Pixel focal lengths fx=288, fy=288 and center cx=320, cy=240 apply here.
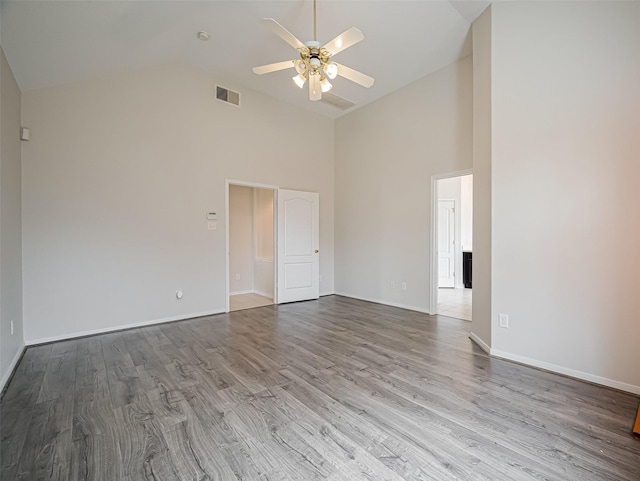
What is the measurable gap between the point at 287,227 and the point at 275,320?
73.5 inches

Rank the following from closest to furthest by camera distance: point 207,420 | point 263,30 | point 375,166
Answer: point 207,420, point 263,30, point 375,166

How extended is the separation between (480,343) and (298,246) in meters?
3.47

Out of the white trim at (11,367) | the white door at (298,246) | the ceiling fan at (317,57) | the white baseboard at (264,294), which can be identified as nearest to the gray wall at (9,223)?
the white trim at (11,367)

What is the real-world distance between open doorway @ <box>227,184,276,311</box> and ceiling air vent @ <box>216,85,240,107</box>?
1.85 m

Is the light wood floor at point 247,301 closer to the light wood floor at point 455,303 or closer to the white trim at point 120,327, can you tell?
the white trim at point 120,327

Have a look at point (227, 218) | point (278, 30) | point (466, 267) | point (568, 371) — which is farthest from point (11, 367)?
point (466, 267)

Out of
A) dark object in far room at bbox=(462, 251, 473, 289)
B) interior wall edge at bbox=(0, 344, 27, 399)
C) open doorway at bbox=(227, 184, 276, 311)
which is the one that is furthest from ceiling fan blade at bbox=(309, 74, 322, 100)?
dark object in far room at bbox=(462, 251, 473, 289)

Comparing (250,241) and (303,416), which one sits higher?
(250,241)

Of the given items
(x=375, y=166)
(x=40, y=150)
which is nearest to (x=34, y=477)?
(x=40, y=150)

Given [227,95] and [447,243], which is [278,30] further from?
[447,243]

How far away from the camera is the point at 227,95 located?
4.77m

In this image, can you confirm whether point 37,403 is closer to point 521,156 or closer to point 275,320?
point 275,320

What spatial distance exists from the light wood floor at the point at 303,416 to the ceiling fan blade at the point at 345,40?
2923mm

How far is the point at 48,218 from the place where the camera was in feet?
11.1
